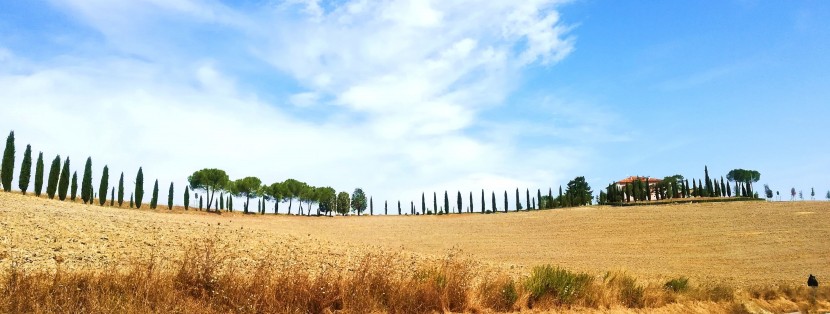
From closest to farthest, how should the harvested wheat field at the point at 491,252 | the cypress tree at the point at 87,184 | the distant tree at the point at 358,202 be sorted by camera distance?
the harvested wheat field at the point at 491,252 → the cypress tree at the point at 87,184 → the distant tree at the point at 358,202

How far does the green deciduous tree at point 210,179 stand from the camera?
9588 centimetres

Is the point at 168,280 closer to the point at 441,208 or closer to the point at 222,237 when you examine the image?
the point at 222,237

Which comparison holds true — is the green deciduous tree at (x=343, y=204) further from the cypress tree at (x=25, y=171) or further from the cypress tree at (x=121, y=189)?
the cypress tree at (x=25, y=171)

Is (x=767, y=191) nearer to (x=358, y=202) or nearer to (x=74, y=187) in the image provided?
(x=358, y=202)

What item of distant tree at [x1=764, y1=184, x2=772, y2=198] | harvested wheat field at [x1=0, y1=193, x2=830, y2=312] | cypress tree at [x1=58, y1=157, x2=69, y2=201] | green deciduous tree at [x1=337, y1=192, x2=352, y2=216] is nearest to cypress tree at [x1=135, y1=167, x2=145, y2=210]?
cypress tree at [x1=58, y1=157, x2=69, y2=201]

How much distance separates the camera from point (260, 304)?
369 inches

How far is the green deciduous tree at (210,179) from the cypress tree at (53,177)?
34.2 metres

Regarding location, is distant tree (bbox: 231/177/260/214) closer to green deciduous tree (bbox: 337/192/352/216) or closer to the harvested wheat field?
green deciduous tree (bbox: 337/192/352/216)

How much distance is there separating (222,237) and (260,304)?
67.7 feet

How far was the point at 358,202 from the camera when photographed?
429 feet

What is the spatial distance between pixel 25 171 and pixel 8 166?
2.02 m

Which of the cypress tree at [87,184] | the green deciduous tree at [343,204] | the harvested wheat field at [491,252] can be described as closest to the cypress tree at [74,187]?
the cypress tree at [87,184]

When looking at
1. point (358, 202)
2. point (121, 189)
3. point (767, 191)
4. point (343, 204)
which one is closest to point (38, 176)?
point (121, 189)

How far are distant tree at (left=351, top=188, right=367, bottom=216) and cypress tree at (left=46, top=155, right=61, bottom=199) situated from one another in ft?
238
